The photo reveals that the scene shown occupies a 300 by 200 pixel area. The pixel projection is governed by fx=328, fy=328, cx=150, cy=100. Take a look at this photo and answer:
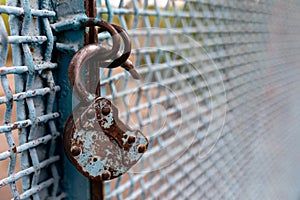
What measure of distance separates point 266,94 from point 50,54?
1.32 m

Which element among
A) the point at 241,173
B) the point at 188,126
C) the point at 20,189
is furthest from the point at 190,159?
the point at 20,189

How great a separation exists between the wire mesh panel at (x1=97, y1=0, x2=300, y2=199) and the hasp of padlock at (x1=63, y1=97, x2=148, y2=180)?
13cm

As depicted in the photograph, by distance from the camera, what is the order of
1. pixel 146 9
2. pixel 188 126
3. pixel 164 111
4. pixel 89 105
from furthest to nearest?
pixel 188 126 < pixel 164 111 < pixel 146 9 < pixel 89 105

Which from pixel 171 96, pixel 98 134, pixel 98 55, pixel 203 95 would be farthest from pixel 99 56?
pixel 203 95

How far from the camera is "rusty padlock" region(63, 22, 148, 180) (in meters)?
0.43

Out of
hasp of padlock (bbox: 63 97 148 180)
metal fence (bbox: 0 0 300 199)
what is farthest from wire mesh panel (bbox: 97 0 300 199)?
hasp of padlock (bbox: 63 97 148 180)

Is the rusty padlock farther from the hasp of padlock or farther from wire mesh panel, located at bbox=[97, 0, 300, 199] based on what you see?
wire mesh panel, located at bbox=[97, 0, 300, 199]

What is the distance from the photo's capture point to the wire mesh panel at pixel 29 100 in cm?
42

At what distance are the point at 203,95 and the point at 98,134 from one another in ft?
2.06

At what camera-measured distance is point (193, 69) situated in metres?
0.95

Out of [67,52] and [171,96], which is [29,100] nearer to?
[67,52]

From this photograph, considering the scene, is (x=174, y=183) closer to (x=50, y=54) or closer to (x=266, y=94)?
(x=50, y=54)

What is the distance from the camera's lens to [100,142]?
17.4 inches

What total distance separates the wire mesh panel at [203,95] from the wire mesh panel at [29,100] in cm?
10
